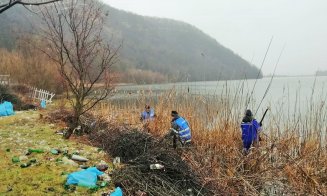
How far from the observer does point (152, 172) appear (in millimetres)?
5941

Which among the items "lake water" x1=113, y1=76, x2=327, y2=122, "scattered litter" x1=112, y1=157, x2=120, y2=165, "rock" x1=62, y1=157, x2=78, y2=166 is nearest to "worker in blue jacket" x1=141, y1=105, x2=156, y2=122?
"lake water" x1=113, y1=76, x2=327, y2=122

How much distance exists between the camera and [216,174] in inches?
268

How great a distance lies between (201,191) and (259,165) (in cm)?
161

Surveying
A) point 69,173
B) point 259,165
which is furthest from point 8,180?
point 259,165

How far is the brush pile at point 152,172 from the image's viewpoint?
5543mm

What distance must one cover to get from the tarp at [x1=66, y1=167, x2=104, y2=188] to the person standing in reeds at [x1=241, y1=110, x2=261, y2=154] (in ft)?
11.4

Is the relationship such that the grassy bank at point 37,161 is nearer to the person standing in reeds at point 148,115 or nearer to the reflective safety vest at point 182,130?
the reflective safety vest at point 182,130

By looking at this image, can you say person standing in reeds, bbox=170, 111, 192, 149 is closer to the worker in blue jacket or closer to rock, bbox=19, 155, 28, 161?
the worker in blue jacket

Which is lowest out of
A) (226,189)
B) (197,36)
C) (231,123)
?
(226,189)

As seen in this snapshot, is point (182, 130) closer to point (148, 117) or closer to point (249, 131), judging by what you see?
point (249, 131)

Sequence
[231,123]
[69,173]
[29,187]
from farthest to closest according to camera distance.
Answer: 1. [231,123]
2. [69,173]
3. [29,187]

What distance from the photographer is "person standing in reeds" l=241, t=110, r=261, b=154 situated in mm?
7701

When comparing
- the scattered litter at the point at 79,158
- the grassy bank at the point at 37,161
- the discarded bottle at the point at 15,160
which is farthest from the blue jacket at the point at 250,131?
the discarded bottle at the point at 15,160

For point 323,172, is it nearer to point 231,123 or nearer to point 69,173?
point 231,123
